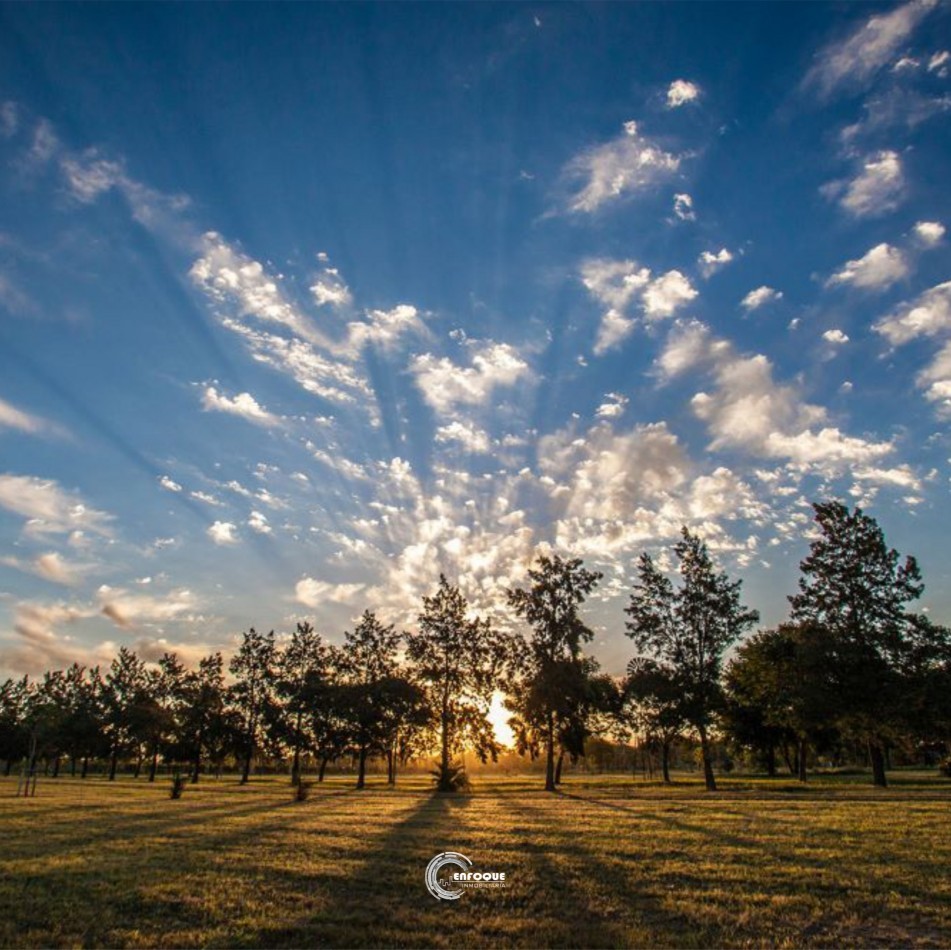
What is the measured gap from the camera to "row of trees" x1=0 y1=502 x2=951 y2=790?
157 feet

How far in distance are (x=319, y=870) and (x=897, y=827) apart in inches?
694

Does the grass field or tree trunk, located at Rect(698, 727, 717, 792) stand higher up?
tree trunk, located at Rect(698, 727, 717, 792)

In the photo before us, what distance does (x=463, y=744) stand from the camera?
64625 millimetres

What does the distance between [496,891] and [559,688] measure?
43.3 m

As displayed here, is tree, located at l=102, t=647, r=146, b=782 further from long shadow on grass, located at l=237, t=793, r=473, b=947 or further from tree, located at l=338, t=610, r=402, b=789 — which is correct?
long shadow on grass, located at l=237, t=793, r=473, b=947

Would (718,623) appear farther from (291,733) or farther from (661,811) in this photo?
(291,733)

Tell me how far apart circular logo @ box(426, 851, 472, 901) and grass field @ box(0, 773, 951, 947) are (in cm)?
23

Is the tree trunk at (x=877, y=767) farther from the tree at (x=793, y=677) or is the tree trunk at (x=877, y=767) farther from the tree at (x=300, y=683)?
the tree at (x=300, y=683)

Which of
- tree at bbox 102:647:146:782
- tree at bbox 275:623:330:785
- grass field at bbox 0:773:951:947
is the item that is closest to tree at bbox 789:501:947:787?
grass field at bbox 0:773:951:947

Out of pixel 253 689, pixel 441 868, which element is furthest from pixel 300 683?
pixel 441 868

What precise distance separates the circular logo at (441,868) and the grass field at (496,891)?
8.9 inches

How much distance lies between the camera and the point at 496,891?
39.7 feet

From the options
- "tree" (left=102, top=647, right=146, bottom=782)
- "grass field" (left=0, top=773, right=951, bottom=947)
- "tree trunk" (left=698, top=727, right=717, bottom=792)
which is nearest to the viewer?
"grass field" (left=0, top=773, right=951, bottom=947)

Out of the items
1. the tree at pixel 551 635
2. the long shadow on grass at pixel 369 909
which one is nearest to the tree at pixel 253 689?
the tree at pixel 551 635
